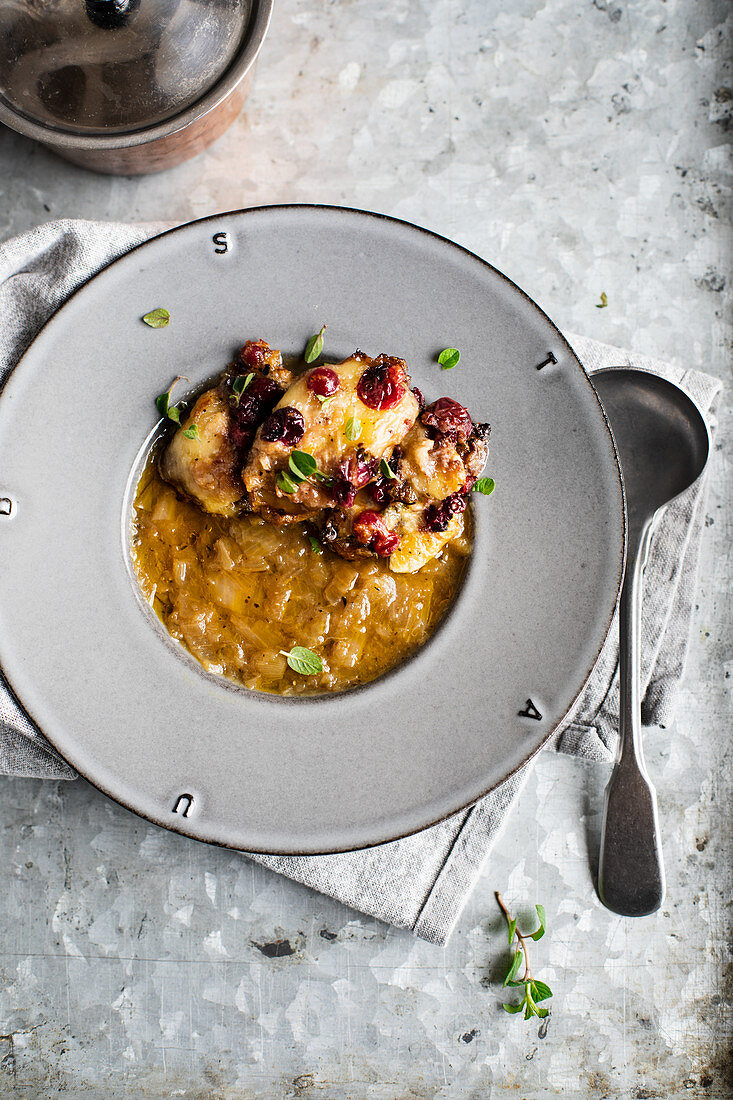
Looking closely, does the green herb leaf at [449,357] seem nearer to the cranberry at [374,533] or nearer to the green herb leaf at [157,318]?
the cranberry at [374,533]

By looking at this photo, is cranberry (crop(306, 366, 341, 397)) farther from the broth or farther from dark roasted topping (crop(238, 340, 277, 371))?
the broth

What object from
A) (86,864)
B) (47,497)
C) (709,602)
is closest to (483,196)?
(709,602)

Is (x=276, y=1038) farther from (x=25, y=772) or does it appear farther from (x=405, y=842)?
(x=25, y=772)

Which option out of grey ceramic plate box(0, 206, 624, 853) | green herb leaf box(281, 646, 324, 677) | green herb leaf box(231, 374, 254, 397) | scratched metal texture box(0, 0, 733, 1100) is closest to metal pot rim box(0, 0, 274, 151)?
grey ceramic plate box(0, 206, 624, 853)

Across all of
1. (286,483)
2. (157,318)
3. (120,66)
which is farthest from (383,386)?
(120,66)

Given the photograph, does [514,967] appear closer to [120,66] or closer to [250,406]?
[250,406]

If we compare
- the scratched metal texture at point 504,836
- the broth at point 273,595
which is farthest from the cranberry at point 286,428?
the scratched metal texture at point 504,836
